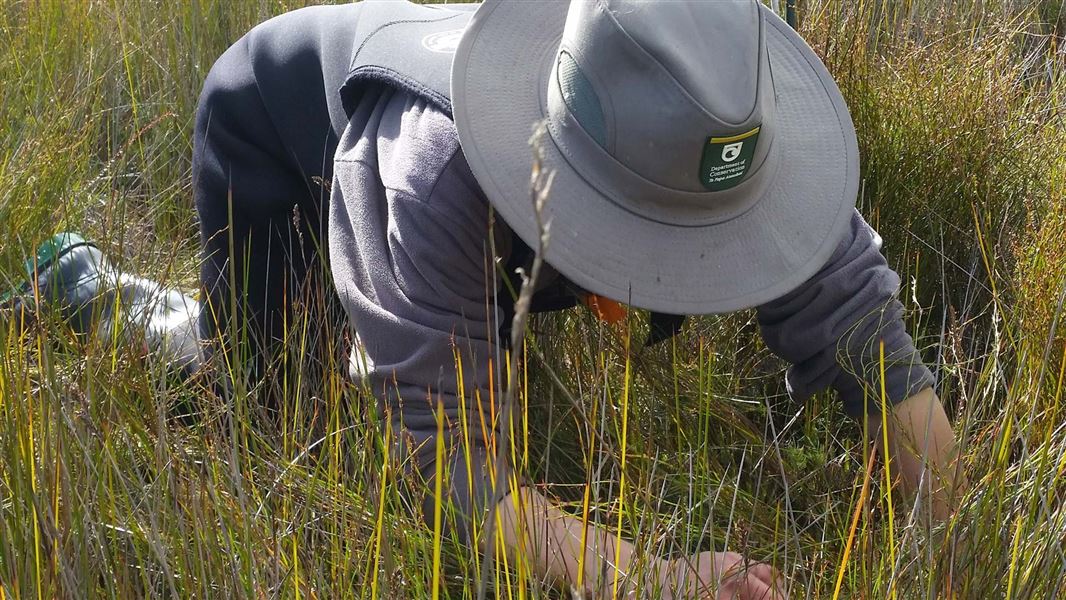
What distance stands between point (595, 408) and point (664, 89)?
0.35 meters

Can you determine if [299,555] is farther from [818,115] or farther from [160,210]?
[160,210]

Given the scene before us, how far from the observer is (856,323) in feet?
4.82

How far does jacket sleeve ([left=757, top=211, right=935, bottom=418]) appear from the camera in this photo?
147 centimetres

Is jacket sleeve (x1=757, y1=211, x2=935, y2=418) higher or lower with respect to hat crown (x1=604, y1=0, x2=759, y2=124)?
lower

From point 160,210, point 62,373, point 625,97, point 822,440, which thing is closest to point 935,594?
point 625,97

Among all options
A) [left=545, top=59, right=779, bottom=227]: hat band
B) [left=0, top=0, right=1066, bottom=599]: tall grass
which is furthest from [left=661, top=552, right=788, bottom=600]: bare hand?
[left=545, top=59, right=779, bottom=227]: hat band

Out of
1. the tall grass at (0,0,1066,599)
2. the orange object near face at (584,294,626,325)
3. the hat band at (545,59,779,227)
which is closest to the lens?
the tall grass at (0,0,1066,599)

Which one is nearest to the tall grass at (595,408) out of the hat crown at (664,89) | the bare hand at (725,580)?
the bare hand at (725,580)

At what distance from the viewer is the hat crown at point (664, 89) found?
3.91 ft

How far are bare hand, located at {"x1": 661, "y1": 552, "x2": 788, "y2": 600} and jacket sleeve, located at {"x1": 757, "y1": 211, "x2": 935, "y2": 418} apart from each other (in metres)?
0.31

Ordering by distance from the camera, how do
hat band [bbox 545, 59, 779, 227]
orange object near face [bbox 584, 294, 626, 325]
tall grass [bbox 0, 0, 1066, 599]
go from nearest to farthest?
tall grass [bbox 0, 0, 1066, 599]
hat band [bbox 545, 59, 779, 227]
orange object near face [bbox 584, 294, 626, 325]

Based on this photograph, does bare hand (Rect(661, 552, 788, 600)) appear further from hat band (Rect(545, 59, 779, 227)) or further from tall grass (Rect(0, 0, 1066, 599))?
hat band (Rect(545, 59, 779, 227))

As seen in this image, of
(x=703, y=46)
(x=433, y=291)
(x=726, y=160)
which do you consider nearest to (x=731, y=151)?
(x=726, y=160)

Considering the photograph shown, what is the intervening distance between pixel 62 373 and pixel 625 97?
92 cm
